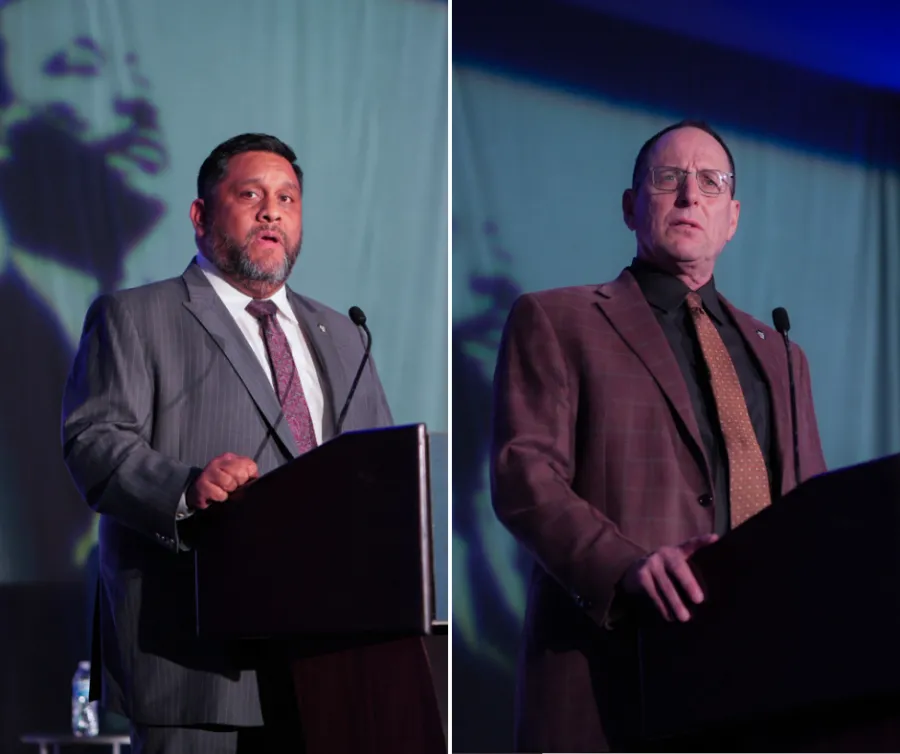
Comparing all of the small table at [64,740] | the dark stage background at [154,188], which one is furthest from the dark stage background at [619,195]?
the small table at [64,740]

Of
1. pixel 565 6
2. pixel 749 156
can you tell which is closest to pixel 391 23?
pixel 565 6

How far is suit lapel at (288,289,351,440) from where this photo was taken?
2.91 m

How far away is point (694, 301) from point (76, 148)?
218 centimetres

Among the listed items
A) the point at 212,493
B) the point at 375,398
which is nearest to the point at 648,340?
the point at 375,398

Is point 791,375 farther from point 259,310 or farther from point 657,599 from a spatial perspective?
point 259,310

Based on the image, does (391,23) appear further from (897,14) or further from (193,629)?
(193,629)

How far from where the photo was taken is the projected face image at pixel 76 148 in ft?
12.9

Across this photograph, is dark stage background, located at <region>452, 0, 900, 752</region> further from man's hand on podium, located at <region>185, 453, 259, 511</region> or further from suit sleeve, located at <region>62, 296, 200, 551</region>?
man's hand on podium, located at <region>185, 453, 259, 511</region>

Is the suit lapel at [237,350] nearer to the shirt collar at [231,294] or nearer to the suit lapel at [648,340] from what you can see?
the shirt collar at [231,294]

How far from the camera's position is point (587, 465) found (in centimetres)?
271

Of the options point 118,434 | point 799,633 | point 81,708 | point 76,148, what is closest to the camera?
point 799,633

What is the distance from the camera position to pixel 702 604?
2.07 metres

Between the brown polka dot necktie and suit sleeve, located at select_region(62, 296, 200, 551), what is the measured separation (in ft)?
3.79

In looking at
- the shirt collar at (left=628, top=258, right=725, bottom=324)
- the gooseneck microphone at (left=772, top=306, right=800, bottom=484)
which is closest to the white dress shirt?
the shirt collar at (left=628, top=258, right=725, bottom=324)
